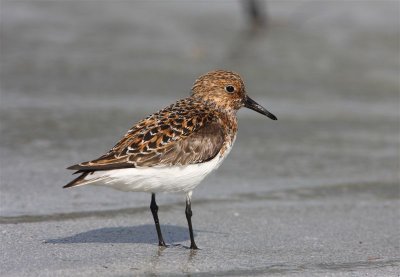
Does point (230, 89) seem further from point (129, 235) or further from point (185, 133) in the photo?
point (129, 235)

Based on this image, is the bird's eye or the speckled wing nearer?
the speckled wing

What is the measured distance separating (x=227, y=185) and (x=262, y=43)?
557 cm

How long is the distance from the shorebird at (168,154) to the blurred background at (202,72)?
1.28m

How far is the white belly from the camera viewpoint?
585 cm

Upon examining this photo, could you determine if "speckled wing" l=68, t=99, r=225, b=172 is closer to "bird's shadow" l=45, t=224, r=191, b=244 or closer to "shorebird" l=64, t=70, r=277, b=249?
"shorebird" l=64, t=70, r=277, b=249

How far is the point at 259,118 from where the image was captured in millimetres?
10594

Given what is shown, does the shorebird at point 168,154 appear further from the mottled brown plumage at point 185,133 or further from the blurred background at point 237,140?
the blurred background at point 237,140

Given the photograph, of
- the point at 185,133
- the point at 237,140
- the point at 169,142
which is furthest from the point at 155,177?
the point at 237,140

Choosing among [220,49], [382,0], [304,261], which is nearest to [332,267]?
[304,261]

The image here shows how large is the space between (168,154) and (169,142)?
13cm

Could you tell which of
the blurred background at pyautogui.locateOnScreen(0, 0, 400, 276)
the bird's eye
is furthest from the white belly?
the bird's eye

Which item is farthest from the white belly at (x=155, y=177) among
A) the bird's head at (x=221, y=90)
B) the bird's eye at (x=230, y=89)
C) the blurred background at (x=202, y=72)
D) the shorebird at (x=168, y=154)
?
the blurred background at (x=202, y=72)

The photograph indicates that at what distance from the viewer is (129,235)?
22.0 ft

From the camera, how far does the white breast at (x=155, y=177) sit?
19.2 feet
